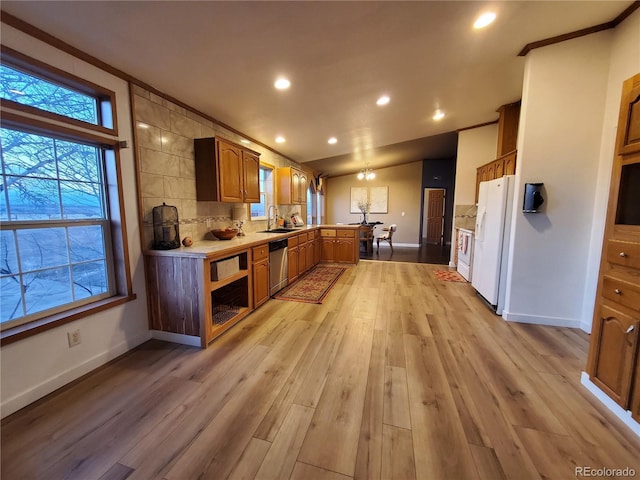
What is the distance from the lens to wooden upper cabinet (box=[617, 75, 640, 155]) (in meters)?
1.52

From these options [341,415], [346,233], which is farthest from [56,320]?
[346,233]

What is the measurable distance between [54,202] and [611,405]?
399 cm

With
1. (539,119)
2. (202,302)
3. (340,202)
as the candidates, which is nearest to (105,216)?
(202,302)

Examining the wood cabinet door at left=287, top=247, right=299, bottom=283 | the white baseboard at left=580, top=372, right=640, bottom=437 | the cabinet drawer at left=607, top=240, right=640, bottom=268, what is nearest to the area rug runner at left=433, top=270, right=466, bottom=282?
the wood cabinet door at left=287, top=247, right=299, bottom=283

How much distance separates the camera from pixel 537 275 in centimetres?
290

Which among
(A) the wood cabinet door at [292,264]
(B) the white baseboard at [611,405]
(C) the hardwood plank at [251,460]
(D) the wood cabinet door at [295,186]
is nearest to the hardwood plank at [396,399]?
(C) the hardwood plank at [251,460]

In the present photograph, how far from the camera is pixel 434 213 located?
361 inches

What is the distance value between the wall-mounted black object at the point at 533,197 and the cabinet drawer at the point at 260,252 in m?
3.02

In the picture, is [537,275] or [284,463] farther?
[537,275]

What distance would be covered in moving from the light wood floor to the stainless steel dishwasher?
108cm

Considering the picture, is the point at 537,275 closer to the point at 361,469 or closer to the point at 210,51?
the point at 361,469

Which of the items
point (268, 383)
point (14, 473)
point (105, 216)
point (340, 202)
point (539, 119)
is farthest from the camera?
point (340, 202)

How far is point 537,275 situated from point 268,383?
3.06 m

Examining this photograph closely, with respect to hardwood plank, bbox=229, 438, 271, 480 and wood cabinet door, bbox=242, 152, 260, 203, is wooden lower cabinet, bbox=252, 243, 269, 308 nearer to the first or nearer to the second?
wood cabinet door, bbox=242, 152, 260, 203
